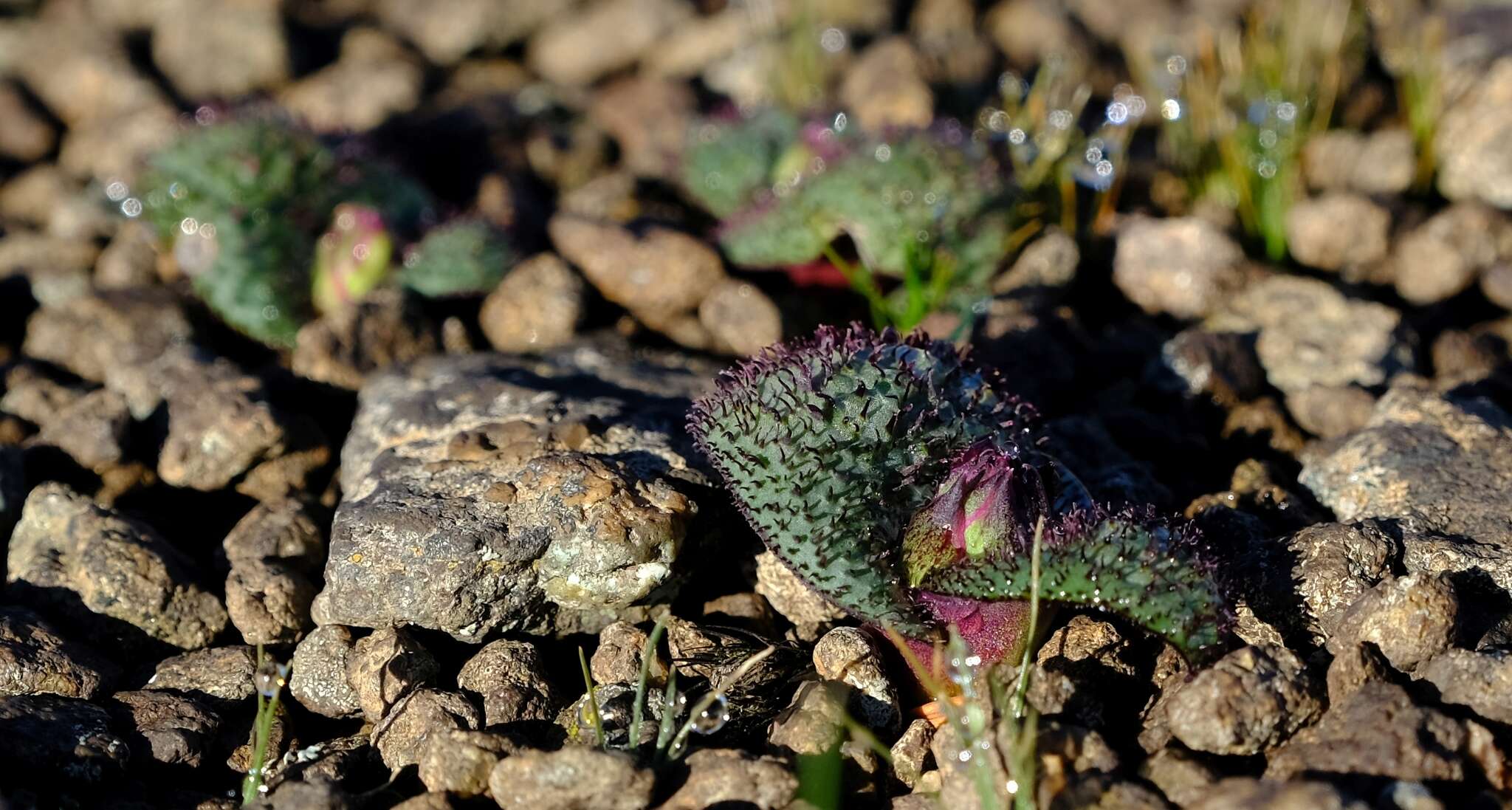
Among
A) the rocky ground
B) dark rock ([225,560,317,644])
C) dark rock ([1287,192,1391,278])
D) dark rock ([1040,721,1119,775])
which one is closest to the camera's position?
dark rock ([1040,721,1119,775])

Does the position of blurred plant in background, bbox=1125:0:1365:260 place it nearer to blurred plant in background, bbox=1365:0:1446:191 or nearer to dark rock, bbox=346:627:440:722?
blurred plant in background, bbox=1365:0:1446:191

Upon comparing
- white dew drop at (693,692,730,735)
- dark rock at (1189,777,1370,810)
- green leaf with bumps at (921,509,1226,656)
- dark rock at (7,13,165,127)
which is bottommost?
white dew drop at (693,692,730,735)

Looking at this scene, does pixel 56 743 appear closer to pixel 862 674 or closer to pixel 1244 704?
pixel 862 674

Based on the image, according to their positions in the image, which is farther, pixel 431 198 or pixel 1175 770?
pixel 431 198

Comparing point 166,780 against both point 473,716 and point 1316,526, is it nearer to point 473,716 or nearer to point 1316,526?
point 473,716

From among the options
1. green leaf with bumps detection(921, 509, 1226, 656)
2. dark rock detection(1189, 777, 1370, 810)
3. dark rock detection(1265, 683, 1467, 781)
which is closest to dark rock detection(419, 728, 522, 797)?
green leaf with bumps detection(921, 509, 1226, 656)

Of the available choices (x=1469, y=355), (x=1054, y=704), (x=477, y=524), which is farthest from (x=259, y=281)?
(x=1469, y=355)

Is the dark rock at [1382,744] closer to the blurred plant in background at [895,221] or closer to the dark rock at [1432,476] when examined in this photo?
the dark rock at [1432,476]

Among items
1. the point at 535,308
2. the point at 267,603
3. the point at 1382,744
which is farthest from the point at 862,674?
the point at 535,308
